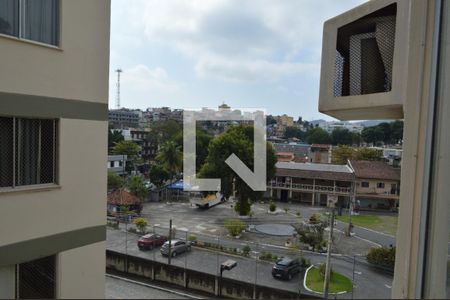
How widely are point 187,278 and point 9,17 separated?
853 cm

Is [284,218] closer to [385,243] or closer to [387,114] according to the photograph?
[385,243]

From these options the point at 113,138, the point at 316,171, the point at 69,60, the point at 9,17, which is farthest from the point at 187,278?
the point at 113,138

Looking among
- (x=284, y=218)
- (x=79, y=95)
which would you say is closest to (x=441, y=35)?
(x=79, y=95)

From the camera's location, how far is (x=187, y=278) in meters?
9.90

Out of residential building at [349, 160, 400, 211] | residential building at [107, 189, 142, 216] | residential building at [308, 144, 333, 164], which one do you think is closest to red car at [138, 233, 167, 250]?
residential building at [107, 189, 142, 216]

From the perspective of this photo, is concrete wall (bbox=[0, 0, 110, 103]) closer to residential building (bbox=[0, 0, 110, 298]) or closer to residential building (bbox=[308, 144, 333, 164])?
residential building (bbox=[0, 0, 110, 298])

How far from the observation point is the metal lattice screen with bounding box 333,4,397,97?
2418 mm

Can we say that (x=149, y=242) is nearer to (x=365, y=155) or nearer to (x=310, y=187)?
(x=310, y=187)

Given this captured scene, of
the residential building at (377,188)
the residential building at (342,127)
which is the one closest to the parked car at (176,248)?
the residential building at (377,188)

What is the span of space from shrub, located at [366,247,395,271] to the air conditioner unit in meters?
9.56

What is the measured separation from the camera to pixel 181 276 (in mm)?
9977

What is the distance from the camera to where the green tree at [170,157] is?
24516mm

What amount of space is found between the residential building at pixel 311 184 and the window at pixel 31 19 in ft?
70.6

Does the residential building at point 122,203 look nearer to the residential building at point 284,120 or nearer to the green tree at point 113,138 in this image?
the green tree at point 113,138
